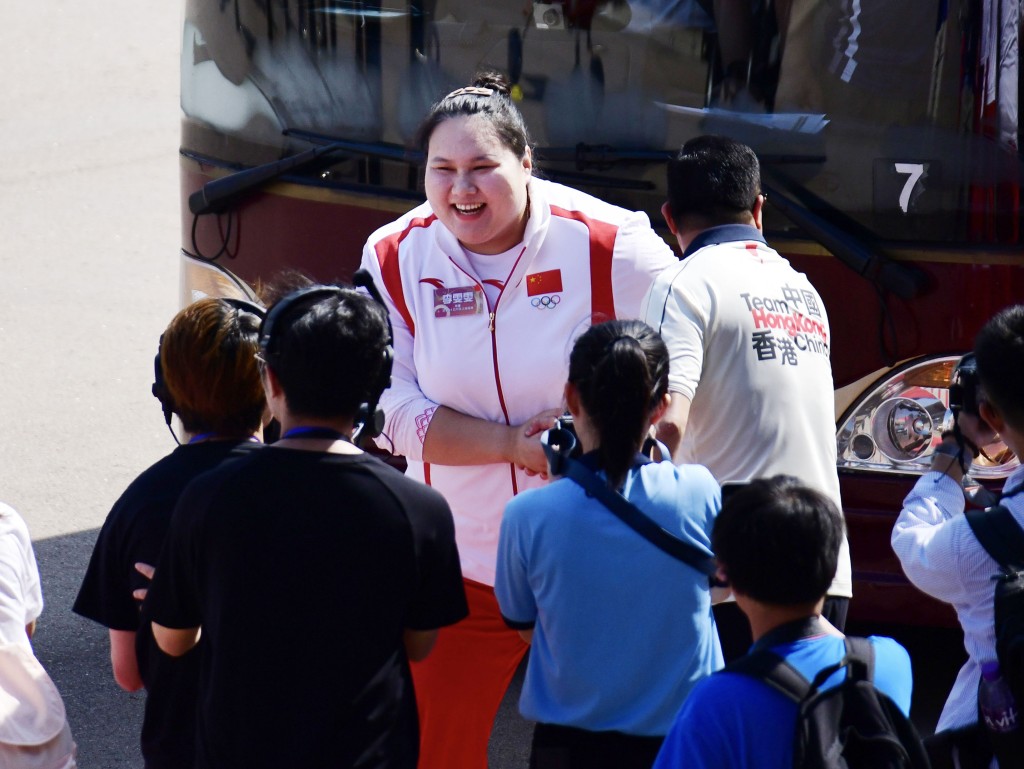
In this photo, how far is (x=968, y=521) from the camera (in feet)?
8.02

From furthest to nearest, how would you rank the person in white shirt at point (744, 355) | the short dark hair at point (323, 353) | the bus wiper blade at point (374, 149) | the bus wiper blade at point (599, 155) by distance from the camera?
the bus wiper blade at point (374, 149) → the bus wiper blade at point (599, 155) → the person in white shirt at point (744, 355) → the short dark hair at point (323, 353)

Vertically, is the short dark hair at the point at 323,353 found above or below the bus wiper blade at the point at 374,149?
below

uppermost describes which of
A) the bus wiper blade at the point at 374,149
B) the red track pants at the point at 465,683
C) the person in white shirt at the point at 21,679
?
the bus wiper blade at the point at 374,149

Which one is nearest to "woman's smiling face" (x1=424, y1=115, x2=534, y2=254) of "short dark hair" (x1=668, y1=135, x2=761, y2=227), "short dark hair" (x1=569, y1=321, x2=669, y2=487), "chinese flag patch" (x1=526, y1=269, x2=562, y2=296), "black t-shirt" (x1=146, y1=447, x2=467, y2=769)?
"chinese flag patch" (x1=526, y1=269, x2=562, y2=296)

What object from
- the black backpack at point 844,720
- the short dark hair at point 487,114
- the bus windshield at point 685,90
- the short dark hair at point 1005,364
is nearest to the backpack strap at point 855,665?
the black backpack at point 844,720

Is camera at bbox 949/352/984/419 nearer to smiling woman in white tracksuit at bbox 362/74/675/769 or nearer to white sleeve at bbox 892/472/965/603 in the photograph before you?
white sleeve at bbox 892/472/965/603

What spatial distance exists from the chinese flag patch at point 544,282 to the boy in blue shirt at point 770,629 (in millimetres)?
1029

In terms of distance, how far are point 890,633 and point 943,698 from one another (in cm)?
37

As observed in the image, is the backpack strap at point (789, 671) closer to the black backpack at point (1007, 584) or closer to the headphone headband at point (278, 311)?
the black backpack at point (1007, 584)

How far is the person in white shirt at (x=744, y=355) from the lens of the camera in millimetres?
2898

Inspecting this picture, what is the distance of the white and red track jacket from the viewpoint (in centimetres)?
319

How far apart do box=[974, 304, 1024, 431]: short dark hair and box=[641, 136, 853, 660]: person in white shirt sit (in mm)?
490

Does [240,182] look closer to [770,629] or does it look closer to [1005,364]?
[1005,364]

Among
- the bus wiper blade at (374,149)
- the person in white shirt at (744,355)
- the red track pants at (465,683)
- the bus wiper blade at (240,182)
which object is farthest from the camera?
the bus wiper blade at (240,182)
